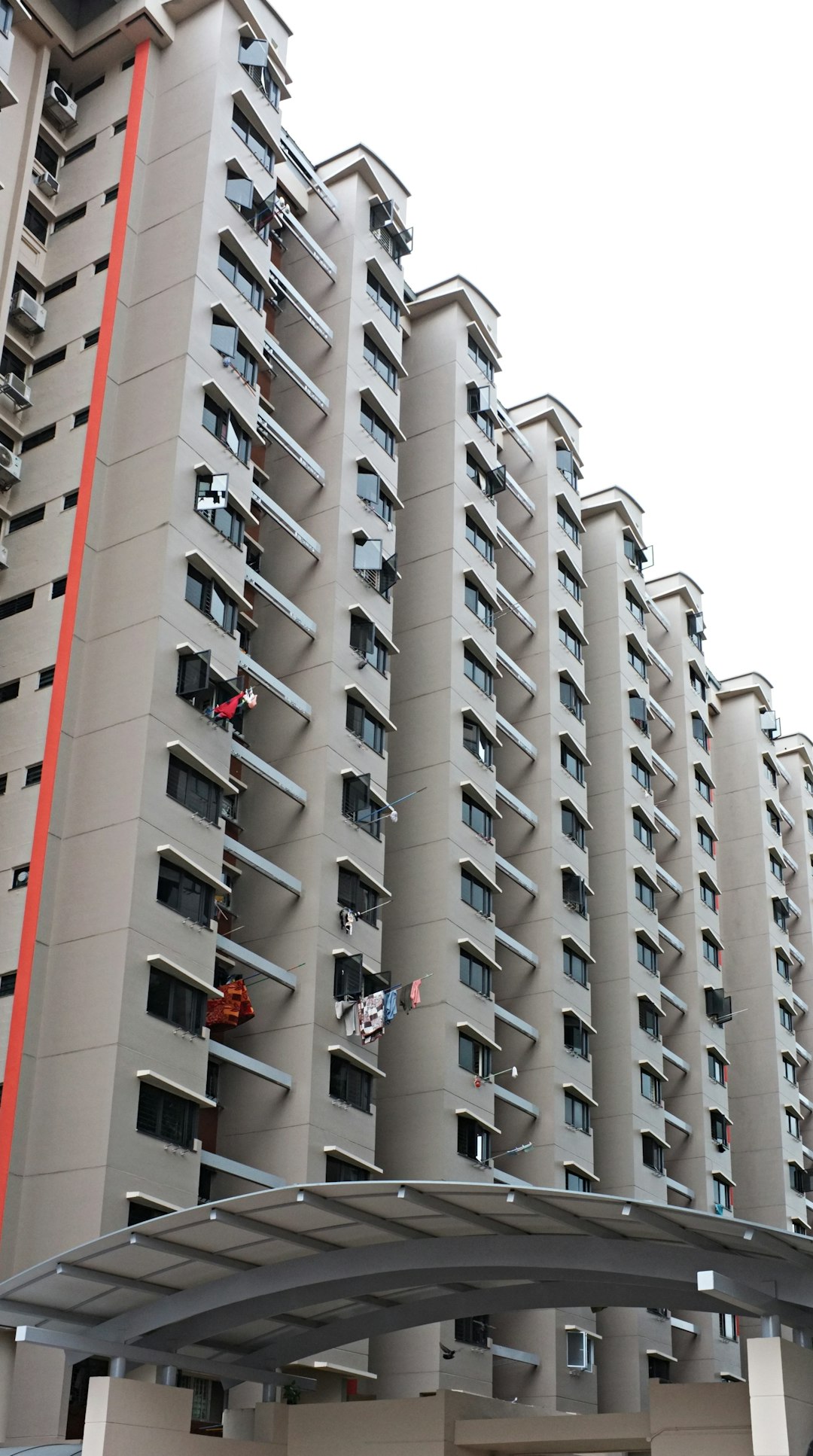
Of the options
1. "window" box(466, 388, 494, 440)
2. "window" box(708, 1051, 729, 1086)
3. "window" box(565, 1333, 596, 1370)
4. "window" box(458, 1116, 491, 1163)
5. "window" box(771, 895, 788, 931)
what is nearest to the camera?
"window" box(458, 1116, 491, 1163)

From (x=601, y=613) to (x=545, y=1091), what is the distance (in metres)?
23.2

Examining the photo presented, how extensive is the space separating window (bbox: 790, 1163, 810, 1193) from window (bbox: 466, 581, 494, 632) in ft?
100.0

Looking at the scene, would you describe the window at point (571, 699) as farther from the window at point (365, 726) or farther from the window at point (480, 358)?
the window at point (365, 726)

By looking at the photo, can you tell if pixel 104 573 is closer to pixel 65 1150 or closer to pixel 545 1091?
pixel 65 1150

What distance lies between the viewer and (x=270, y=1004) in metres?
41.7

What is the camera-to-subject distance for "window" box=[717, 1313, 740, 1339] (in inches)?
2346

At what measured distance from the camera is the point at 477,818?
168 ft

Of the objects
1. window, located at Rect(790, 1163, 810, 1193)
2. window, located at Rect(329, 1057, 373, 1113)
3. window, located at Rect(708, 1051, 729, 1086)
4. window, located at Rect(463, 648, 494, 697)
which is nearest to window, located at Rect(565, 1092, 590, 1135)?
window, located at Rect(329, 1057, 373, 1113)

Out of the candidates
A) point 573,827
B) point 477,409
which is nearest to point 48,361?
point 477,409

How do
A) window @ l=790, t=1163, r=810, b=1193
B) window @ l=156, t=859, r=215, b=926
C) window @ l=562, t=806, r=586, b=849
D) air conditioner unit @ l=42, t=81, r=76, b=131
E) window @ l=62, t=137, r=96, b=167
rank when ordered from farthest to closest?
1. window @ l=790, t=1163, r=810, b=1193
2. window @ l=562, t=806, r=586, b=849
3. window @ l=62, t=137, r=96, b=167
4. air conditioner unit @ l=42, t=81, r=76, b=131
5. window @ l=156, t=859, r=215, b=926

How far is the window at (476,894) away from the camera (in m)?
49.5

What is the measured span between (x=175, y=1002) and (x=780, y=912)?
153 feet

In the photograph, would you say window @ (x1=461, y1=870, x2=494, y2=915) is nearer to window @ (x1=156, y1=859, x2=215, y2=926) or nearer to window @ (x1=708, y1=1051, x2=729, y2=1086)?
window @ (x1=156, y1=859, x2=215, y2=926)

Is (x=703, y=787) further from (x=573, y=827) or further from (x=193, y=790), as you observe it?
(x=193, y=790)
